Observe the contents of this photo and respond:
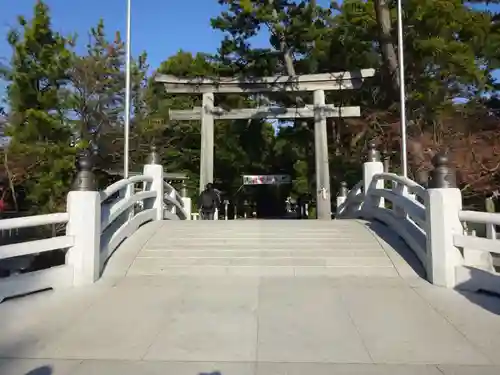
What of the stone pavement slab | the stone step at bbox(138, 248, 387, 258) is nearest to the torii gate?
the stone step at bbox(138, 248, 387, 258)

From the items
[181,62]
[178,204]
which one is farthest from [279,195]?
[178,204]

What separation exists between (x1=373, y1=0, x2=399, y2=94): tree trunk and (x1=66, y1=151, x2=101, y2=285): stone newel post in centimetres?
1375

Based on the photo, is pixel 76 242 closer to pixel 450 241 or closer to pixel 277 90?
pixel 450 241

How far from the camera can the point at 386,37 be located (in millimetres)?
17922

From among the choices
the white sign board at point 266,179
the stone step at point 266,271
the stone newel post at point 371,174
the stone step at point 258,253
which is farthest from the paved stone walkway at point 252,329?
the white sign board at point 266,179

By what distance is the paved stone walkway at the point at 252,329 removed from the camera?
397 cm

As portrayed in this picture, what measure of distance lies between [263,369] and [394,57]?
16.2m

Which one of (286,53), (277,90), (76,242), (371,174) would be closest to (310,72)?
(286,53)

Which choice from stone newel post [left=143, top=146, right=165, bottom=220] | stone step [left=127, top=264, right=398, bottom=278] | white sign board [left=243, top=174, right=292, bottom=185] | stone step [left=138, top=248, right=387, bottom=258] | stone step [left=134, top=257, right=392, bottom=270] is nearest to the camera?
stone step [left=127, top=264, right=398, bottom=278]

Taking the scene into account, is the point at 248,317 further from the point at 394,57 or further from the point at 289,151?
the point at 289,151

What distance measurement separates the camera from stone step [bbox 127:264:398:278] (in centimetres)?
720

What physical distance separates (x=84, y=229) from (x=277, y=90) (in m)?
12.5

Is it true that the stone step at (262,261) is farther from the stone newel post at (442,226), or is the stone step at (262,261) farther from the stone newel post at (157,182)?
the stone newel post at (157,182)

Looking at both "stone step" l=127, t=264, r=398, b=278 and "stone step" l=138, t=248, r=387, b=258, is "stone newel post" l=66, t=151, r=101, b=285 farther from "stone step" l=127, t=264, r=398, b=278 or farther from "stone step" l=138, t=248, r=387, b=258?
"stone step" l=138, t=248, r=387, b=258
